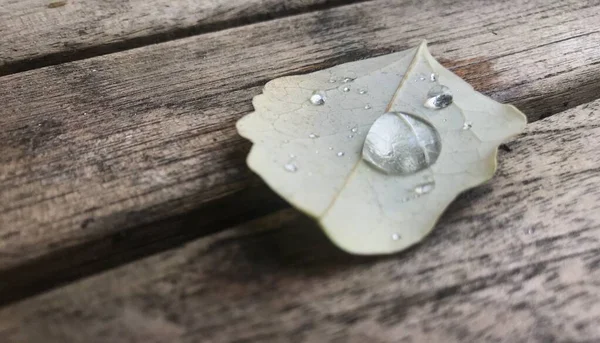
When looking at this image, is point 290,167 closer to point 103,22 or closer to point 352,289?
point 352,289

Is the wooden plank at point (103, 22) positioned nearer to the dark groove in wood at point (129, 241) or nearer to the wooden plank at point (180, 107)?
the wooden plank at point (180, 107)

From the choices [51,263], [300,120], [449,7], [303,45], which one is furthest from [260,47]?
[51,263]

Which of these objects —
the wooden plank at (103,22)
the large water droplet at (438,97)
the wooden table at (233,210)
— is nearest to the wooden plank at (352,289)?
the wooden table at (233,210)

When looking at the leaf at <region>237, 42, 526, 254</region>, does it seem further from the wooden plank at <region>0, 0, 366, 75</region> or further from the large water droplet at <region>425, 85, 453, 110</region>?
the wooden plank at <region>0, 0, 366, 75</region>

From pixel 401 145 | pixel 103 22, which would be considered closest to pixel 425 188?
pixel 401 145

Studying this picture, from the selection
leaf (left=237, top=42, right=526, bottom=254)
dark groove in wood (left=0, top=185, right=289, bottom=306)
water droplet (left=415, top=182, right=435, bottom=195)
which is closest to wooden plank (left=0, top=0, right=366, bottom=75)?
leaf (left=237, top=42, right=526, bottom=254)

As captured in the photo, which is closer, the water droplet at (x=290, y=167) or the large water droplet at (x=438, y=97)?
the water droplet at (x=290, y=167)

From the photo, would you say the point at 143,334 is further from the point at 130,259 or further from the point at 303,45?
the point at 303,45
